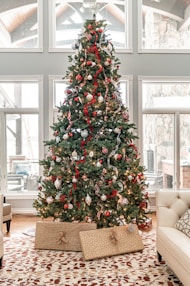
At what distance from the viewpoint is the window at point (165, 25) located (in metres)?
5.97

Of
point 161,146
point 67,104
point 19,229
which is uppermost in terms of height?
point 67,104

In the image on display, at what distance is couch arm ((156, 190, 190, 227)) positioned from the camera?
3277 millimetres

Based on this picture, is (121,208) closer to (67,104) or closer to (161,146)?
(67,104)

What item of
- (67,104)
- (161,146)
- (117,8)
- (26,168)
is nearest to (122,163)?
(67,104)

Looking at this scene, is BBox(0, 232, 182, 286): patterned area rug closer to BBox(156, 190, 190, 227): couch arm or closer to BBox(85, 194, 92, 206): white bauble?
BBox(156, 190, 190, 227): couch arm

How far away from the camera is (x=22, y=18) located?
5965mm

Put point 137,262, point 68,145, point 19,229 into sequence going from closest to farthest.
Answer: point 137,262 < point 68,145 < point 19,229

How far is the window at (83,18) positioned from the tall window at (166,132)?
1199 millimetres

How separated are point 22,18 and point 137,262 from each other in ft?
17.1

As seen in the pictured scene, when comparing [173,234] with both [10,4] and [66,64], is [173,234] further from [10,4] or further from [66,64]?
[10,4]

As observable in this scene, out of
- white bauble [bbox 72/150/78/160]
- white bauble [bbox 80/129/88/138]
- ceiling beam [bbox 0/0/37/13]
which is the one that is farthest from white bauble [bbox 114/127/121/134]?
ceiling beam [bbox 0/0/37/13]

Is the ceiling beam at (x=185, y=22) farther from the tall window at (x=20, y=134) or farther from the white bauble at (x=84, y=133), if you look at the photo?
the white bauble at (x=84, y=133)

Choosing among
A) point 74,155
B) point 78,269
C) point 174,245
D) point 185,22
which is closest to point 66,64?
point 74,155

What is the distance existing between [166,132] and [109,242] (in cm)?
312
